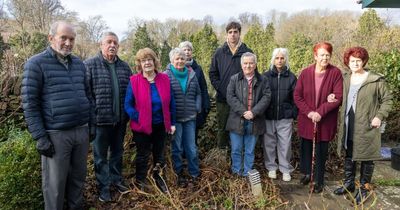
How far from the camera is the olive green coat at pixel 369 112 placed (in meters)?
3.55

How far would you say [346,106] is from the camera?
3.71 m

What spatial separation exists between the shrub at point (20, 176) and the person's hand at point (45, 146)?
1.29 ft

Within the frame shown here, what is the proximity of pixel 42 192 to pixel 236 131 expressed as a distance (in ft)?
7.46

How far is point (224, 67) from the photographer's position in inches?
173

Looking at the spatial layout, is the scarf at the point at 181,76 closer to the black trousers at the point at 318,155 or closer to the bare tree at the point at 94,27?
the black trousers at the point at 318,155

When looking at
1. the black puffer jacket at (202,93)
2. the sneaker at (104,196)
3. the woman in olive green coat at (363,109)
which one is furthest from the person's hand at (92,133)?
the woman in olive green coat at (363,109)

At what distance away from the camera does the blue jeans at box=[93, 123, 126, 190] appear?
3.50 m

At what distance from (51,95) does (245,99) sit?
221 centimetres

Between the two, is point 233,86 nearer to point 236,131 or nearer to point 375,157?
point 236,131

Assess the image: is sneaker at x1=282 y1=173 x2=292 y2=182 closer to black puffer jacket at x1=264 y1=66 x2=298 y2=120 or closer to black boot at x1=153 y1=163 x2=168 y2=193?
black puffer jacket at x1=264 y1=66 x2=298 y2=120

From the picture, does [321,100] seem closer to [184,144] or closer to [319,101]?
[319,101]

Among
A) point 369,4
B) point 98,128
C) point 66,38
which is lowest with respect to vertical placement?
point 98,128

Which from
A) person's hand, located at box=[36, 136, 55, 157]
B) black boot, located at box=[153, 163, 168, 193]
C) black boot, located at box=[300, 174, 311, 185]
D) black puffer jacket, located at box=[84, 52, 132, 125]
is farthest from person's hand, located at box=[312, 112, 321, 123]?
person's hand, located at box=[36, 136, 55, 157]

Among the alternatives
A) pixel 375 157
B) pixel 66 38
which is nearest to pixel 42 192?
pixel 66 38
